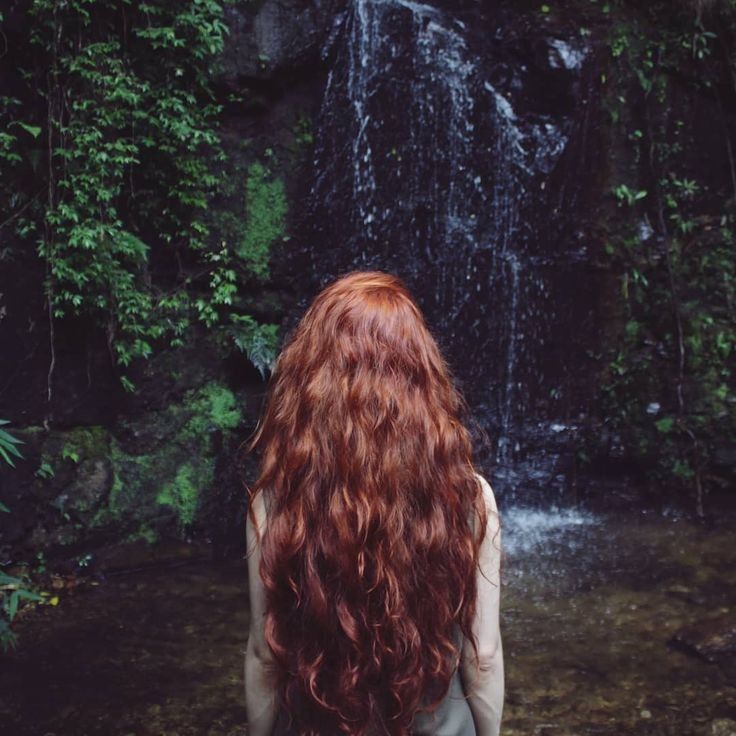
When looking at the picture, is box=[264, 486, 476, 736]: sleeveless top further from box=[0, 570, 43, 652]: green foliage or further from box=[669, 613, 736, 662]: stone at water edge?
box=[669, 613, 736, 662]: stone at water edge

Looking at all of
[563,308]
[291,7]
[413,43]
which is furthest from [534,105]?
[291,7]

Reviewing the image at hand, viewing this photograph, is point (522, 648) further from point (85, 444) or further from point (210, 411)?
point (85, 444)

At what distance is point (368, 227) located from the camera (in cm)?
626

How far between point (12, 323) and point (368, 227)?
2880 mm

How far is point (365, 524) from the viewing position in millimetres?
1444

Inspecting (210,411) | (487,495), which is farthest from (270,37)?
(487,495)

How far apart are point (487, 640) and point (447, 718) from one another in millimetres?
194

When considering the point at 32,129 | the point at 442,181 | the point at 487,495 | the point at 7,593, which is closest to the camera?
the point at 487,495

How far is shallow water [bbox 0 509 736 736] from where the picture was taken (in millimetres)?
Result: 3568

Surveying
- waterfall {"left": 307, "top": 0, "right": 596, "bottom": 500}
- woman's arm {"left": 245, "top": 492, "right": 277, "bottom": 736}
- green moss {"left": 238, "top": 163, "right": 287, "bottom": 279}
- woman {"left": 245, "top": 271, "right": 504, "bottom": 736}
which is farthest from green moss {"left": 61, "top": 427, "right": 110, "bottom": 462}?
woman {"left": 245, "top": 271, "right": 504, "bottom": 736}

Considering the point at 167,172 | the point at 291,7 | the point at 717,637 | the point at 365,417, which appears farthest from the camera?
the point at 291,7

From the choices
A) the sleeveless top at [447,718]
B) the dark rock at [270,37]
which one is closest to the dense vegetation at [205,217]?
the dark rock at [270,37]

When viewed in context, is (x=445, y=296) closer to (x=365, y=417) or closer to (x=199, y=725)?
Result: (x=199, y=725)

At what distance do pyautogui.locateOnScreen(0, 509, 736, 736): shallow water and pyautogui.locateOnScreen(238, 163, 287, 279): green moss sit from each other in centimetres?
237
